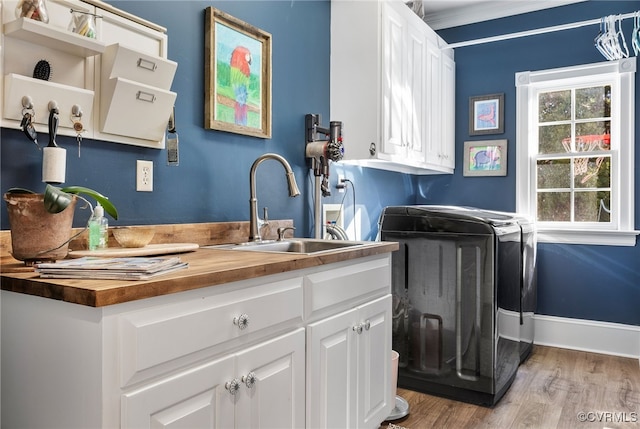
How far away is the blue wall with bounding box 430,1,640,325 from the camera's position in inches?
132

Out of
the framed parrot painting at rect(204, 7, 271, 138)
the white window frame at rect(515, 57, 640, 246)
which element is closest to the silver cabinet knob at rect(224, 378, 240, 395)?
the framed parrot painting at rect(204, 7, 271, 138)

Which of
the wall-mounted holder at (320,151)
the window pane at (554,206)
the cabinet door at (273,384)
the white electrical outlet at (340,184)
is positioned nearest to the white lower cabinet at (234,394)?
the cabinet door at (273,384)

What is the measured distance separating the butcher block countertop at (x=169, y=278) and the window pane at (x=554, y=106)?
2.81m

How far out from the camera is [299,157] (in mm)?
2619

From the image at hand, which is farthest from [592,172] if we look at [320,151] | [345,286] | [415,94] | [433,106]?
[345,286]

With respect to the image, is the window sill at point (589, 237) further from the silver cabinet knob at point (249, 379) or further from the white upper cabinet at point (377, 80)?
the silver cabinet knob at point (249, 379)

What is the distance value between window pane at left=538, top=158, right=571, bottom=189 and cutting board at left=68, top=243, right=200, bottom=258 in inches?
118

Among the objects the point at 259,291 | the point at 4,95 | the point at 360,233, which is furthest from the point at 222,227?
the point at 360,233

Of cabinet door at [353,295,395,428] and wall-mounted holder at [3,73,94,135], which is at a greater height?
wall-mounted holder at [3,73,94,135]

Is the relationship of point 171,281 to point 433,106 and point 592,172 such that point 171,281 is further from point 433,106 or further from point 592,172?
point 592,172

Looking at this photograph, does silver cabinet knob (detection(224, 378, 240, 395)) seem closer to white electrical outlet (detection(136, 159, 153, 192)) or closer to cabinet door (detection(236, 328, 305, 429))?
cabinet door (detection(236, 328, 305, 429))

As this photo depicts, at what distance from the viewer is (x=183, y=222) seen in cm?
192

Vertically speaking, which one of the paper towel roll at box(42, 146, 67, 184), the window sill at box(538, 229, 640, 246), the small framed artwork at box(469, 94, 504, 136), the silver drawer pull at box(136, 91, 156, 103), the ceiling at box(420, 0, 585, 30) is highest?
the ceiling at box(420, 0, 585, 30)

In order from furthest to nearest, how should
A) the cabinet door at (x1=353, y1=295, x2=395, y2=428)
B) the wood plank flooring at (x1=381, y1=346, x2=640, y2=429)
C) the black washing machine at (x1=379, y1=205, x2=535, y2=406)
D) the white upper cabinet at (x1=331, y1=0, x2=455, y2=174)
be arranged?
the white upper cabinet at (x1=331, y1=0, x2=455, y2=174), the black washing machine at (x1=379, y1=205, x2=535, y2=406), the wood plank flooring at (x1=381, y1=346, x2=640, y2=429), the cabinet door at (x1=353, y1=295, x2=395, y2=428)
